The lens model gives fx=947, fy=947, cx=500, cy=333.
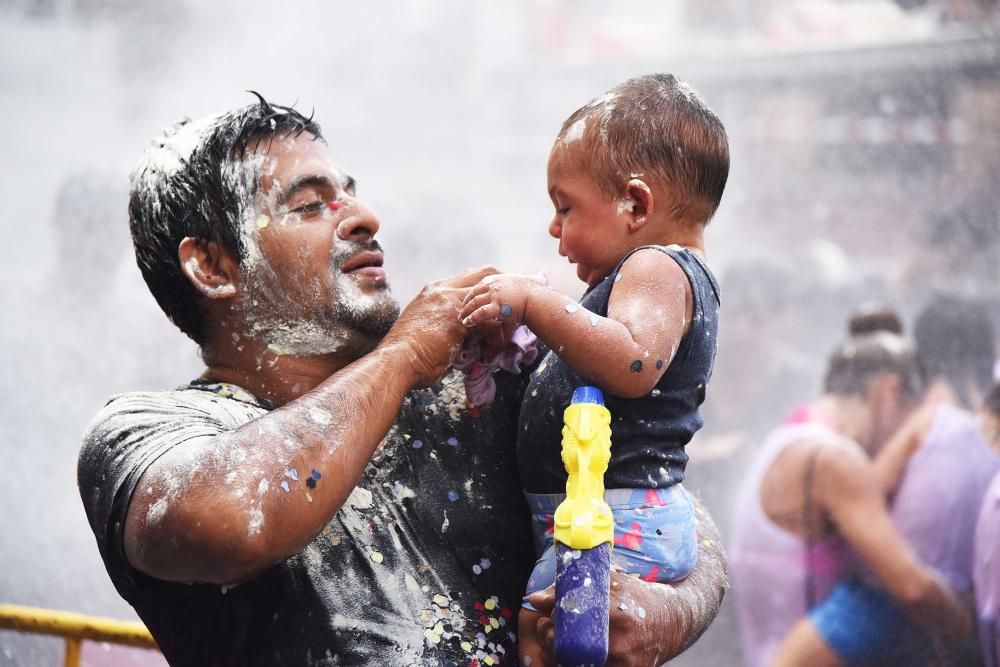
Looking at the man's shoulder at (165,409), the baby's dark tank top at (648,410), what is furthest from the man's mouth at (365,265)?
the baby's dark tank top at (648,410)

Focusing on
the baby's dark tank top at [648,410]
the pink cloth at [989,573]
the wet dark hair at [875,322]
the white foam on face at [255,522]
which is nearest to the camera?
the white foam on face at [255,522]

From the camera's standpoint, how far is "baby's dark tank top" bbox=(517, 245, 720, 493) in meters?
1.63

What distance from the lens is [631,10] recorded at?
6.61 m

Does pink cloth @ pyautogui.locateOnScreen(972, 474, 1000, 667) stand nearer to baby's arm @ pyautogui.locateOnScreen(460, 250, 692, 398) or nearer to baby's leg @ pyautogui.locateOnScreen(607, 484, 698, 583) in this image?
baby's leg @ pyautogui.locateOnScreen(607, 484, 698, 583)

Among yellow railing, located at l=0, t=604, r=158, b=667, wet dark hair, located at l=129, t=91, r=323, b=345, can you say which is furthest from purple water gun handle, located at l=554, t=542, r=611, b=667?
yellow railing, located at l=0, t=604, r=158, b=667

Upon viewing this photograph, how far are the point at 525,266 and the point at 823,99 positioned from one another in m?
2.29

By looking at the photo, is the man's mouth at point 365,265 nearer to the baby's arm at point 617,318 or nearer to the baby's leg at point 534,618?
the baby's arm at point 617,318

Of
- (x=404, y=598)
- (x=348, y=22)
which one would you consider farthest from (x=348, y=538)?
(x=348, y=22)

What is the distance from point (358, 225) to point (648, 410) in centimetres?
77

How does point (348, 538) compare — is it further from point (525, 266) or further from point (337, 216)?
point (525, 266)

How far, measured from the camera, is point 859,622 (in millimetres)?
5004

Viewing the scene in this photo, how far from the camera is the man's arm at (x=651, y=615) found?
1.52 m

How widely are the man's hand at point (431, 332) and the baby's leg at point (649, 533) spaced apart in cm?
39

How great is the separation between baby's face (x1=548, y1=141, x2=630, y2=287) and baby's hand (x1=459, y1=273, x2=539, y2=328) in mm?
164
